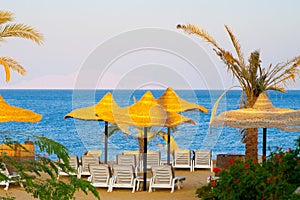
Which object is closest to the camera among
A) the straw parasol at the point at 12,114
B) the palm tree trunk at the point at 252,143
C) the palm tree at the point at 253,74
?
the straw parasol at the point at 12,114

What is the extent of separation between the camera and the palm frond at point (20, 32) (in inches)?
627

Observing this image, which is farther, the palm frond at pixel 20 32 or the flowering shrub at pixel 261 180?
the palm frond at pixel 20 32

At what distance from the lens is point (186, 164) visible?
61.2ft

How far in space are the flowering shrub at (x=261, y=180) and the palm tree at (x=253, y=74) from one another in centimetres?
777

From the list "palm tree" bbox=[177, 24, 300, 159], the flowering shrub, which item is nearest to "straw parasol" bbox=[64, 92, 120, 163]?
"palm tree" bbox=[177, 24, 300, 159]

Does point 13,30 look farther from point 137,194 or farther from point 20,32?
point 137,194

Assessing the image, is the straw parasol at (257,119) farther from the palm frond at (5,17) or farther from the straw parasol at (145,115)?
the palm frond at (5,17)

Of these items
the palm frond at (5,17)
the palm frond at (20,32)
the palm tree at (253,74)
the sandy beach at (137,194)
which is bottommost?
the sandy beach at (137,194)

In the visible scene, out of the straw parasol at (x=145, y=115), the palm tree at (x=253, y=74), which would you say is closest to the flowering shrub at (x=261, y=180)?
the straw parasol at (x=145, y=115)

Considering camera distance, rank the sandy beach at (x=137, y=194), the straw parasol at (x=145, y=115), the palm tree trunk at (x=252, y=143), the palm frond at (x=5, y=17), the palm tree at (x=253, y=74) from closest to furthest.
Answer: the sandy beach at (x=137, y=194) < the straw parasol at (x=145, y=115) < the palm frond at (x=5, y=17) < the palm tree trunk at (x=252, y=143) < the palm tree at (x=253, y=74)

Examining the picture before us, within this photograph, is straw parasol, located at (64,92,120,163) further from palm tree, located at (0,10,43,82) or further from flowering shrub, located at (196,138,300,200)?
flowering shrub, located at (196,138,300,200)

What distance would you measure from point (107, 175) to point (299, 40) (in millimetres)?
47479

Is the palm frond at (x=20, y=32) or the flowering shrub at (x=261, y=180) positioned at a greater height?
the palm frond at (x=20, y=32)

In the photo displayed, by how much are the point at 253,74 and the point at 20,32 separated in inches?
271
